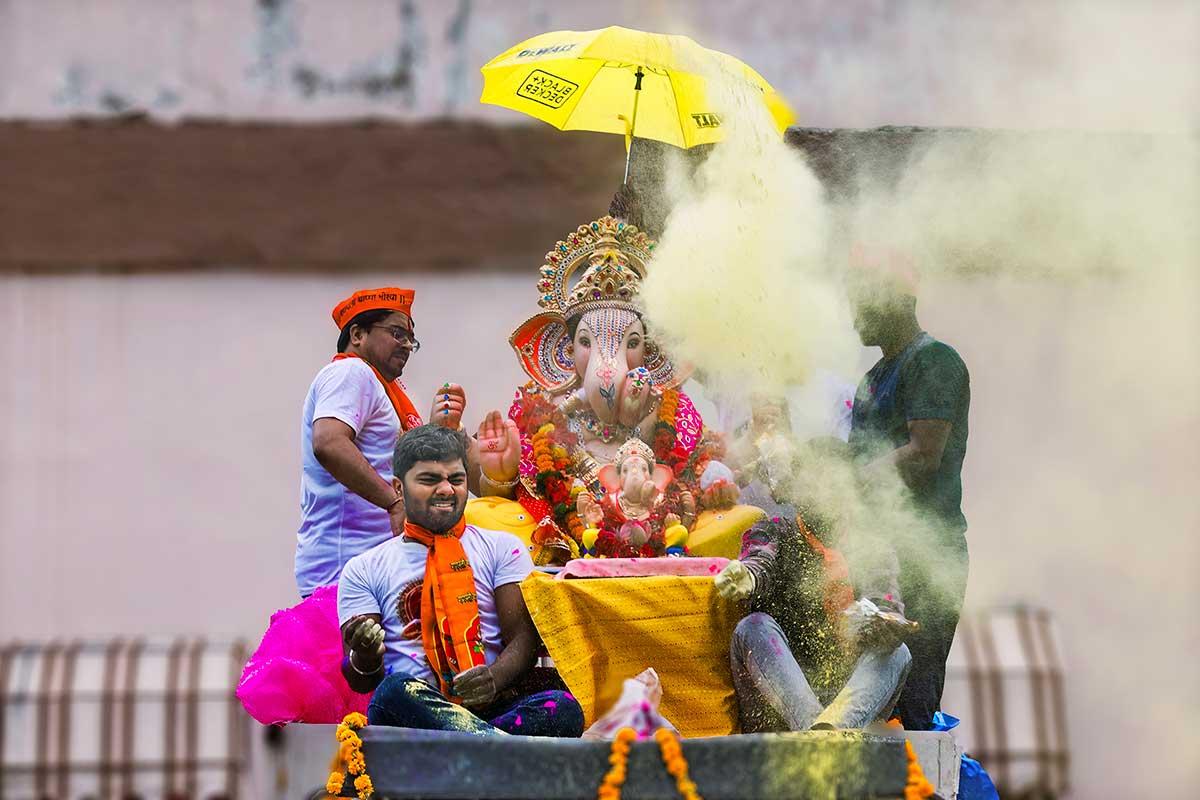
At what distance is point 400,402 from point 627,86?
1.33 metres

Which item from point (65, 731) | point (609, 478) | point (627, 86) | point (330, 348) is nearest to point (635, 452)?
point (609, 478)

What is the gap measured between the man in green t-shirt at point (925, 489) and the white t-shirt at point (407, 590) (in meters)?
1.13

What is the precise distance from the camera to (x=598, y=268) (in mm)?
5477

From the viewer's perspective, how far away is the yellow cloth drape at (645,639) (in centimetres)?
475

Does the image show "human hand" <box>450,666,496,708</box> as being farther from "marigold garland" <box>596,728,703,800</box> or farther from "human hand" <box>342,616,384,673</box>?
"marigold garland" <box>596,728,703,800</box>

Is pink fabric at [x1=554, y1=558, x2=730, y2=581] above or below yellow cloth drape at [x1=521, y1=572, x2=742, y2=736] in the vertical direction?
above

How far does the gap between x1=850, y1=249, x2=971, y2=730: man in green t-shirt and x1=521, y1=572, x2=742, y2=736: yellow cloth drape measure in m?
0.58

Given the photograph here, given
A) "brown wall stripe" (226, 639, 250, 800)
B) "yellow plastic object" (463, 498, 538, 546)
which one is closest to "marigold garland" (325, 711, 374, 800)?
"yellow plastic object" (463, 498, 538, 546)

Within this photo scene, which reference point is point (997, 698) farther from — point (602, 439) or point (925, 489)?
point (602, 439)

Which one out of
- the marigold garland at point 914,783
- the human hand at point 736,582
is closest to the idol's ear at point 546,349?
the human hand at point 736,582

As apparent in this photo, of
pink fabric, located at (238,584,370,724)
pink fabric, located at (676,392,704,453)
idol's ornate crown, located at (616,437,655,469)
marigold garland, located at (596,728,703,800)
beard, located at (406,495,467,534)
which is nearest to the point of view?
marigold garland, located at (596,728,703,800)

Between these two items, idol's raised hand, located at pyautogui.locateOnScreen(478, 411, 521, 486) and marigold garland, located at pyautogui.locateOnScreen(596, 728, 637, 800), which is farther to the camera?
idol's raised hand, located at pyautogui.locateOnScreen(478, 411, 521, 486)

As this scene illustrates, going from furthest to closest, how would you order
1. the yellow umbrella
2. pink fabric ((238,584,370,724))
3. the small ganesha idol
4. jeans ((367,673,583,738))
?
the yellow umbrella < the small ganesha idol < pink fabric ((238,584,370,724)) < jeans ((367,673,583,738))

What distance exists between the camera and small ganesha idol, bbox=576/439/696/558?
5.05 metres
